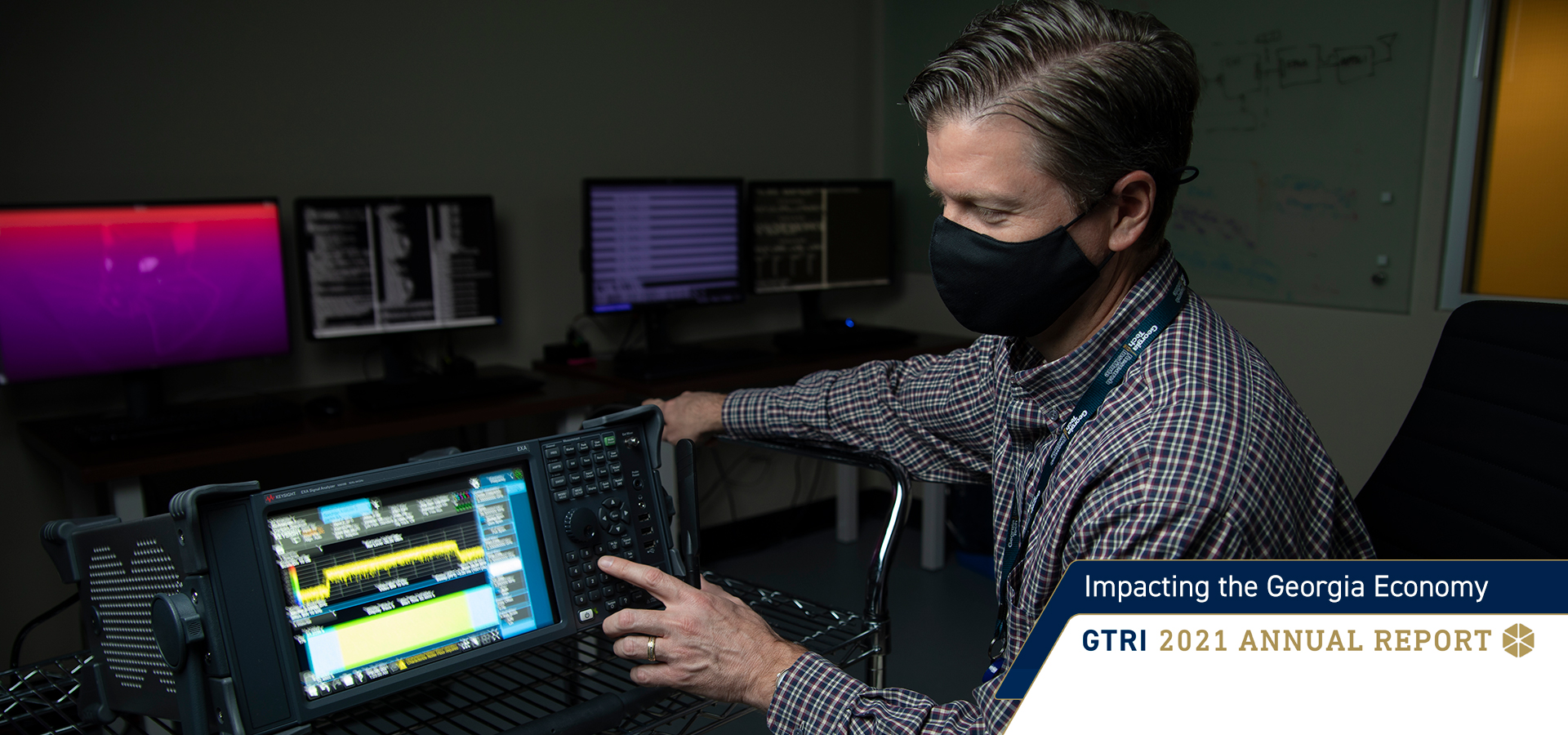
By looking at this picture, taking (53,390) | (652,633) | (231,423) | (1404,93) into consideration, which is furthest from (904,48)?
(652,633)

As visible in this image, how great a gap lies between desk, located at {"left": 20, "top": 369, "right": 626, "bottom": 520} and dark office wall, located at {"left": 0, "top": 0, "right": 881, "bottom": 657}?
0.28 metres

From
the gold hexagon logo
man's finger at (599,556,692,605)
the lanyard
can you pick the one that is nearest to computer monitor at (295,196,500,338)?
man's finger at (599,556,692,605)

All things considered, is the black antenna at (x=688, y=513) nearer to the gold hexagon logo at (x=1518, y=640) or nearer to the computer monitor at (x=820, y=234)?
the gold hexagon logo at (x=1518, y=640)

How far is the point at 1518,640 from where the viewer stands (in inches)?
34.9

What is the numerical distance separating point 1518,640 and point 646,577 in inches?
31.5

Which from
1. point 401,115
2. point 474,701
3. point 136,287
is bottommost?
point 474,701

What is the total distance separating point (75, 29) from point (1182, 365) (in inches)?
93.8

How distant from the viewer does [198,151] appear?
2336 millimetres

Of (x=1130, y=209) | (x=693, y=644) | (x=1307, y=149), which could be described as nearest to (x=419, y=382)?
(x=693, y=644)

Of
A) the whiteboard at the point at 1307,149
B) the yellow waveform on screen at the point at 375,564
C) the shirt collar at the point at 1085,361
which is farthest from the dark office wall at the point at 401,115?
the shirt collar at the point at 1085,361

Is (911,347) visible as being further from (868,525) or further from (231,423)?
(231,423)

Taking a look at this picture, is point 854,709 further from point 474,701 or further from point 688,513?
point 474,701

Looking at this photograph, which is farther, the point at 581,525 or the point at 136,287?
the point at 136,287

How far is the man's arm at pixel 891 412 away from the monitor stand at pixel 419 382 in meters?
0.92
